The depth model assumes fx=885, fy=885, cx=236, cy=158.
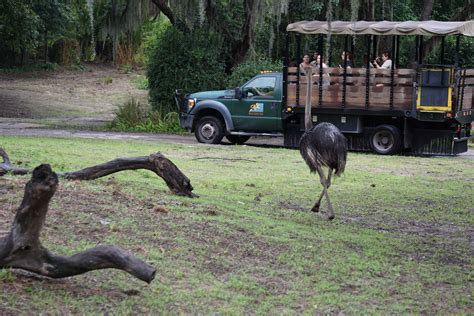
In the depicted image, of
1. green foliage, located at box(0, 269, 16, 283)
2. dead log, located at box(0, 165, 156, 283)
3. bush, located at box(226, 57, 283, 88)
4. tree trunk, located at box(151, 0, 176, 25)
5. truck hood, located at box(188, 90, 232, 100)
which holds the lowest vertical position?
green foliage, located at box(0, 269, 16, 283)

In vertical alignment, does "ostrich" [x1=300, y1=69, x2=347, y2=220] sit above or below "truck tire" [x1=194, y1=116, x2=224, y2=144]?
above

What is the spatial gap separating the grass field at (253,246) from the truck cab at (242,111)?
723cm

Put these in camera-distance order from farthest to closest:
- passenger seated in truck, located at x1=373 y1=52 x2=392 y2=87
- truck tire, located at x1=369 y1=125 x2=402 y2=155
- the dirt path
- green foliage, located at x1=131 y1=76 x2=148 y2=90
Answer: green foliage, located at x1=131 y1=76 x2=148 y2=90, the dirt path, passenger seated in truck, located at x1=373 y1=52 x2=392 y2=87, truck tire, located at x1=369 y1=125 x2=402 y2=155

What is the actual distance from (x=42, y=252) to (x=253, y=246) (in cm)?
273

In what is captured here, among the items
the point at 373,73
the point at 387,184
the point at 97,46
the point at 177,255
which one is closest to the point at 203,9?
the point at 373,73

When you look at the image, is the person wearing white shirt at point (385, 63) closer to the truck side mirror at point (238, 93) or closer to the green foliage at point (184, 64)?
the truck side mirror at point (238, 93)

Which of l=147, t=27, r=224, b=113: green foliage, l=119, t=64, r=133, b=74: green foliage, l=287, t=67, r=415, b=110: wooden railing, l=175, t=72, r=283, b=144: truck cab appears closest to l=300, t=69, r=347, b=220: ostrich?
l=287, t=67, r=415, b=110: wooden railing

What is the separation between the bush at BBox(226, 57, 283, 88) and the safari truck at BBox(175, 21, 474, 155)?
310 cm

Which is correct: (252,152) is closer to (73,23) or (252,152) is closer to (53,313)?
(53,313)

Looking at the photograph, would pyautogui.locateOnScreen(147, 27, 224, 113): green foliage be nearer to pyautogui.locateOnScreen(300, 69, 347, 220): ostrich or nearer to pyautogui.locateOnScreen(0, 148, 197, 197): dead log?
pyautogui.locateOnScreen(300, 69, 347, 220): ostrich

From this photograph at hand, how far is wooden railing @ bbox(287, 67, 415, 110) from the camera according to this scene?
65.9ft

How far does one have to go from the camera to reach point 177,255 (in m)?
7.96

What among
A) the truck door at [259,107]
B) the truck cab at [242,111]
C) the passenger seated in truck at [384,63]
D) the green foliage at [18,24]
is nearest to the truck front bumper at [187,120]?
the truck cab at [242,111]

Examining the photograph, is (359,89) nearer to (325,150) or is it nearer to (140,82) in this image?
(325,150)
